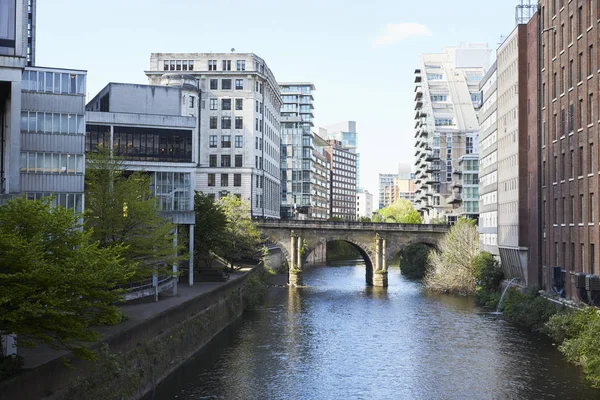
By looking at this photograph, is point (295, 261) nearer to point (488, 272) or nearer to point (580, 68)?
point (488, 272)

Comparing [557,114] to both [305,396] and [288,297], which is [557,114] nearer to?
[305,396]

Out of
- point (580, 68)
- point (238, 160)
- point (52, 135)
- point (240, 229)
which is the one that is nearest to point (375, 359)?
point (52, 135)

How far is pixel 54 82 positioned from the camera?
4847 centimetres

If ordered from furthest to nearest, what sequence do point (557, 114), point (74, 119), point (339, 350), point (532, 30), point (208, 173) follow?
1. point (208, 173)
2. point (532, 30)
3. point (557, 114)
4. point (339, 350)
5. point (74, 119)

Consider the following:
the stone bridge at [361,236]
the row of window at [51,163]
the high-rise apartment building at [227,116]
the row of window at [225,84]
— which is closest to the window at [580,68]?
the row of window at [51,163]

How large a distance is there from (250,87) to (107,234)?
80.9 m

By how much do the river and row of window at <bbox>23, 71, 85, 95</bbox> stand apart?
18.2 m

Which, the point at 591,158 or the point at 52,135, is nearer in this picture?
the point at 52,135

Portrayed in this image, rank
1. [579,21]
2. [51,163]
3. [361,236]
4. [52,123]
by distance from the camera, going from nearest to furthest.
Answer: [51,163], [52,123], [579,21], [361,236]

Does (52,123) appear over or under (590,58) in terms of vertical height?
under

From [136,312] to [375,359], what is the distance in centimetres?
1538

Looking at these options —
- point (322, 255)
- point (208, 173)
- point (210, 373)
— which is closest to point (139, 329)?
→ point (210, 373)

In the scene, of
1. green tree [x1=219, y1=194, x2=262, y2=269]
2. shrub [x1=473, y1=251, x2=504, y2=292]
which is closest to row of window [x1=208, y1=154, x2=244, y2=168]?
green tree [x1=219, y1=194, x2=262, y2=269]

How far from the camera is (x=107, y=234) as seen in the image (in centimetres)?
5084
